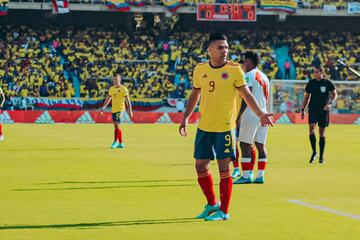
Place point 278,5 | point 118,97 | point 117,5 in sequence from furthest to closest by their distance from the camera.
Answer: point 278,5 → point 117,5 → point 118,97

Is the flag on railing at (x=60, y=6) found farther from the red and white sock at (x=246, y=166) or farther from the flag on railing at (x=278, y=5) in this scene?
the red and white sock at (x=246, y=166)

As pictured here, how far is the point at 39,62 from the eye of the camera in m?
57.3

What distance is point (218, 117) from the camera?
1106 centimetres

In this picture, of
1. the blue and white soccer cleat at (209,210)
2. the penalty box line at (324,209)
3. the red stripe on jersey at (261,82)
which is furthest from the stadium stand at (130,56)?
the blue and white soccer cleat at (209,210)

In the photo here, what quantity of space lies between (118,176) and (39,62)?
1623 inches

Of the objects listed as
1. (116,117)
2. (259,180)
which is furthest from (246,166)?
(116,117)

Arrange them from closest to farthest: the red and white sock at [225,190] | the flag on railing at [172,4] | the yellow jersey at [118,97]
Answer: the red and white sock at [225,190] < the yellow jersey at [118,97] < the flag on railing at [172,4]

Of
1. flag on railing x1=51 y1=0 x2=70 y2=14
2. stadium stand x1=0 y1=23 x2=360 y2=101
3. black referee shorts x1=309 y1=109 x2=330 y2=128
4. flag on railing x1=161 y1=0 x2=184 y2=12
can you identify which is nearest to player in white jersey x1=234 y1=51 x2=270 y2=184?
A: black referee shorts x1=309 y1=109 x2=330 y2=128

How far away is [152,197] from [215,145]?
107 inches

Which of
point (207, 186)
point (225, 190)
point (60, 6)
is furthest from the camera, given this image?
point (60, 6)

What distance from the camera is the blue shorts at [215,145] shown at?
1100cm

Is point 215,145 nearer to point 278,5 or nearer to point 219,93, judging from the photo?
point 219,93

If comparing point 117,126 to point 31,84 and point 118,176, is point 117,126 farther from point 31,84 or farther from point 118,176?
point 31,84

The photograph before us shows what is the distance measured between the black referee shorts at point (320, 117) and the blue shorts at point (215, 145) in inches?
403
